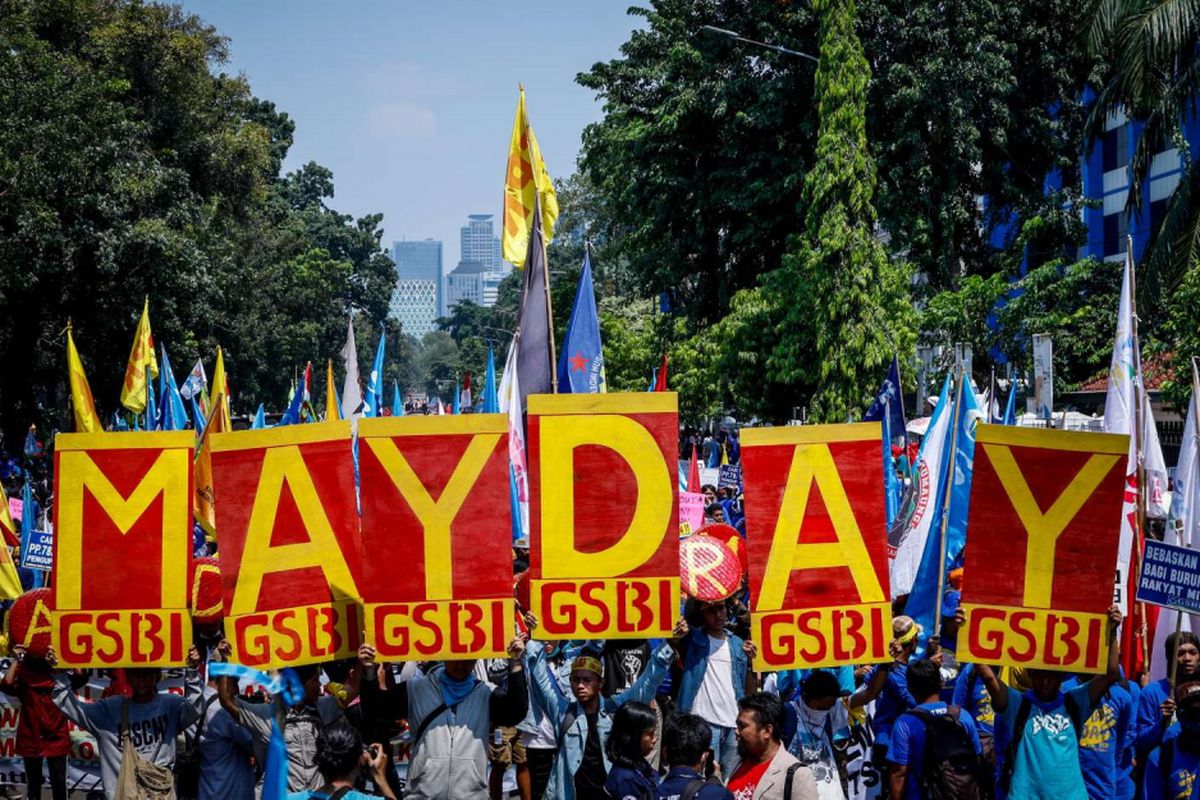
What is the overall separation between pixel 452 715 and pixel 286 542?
3.75ft

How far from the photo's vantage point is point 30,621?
26.9ft

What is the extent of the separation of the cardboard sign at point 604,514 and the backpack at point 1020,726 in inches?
65.1

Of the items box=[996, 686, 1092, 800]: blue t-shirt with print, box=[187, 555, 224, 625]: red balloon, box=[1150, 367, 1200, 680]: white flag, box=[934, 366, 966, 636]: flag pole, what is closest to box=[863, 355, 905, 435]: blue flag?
box=[1150, 367, 1200, 680]: white flag

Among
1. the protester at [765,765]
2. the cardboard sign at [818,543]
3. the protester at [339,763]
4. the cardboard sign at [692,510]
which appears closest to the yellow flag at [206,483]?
the cardboard sign at [692,510]

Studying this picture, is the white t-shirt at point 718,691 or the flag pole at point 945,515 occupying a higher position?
the flag pole at point 945,515

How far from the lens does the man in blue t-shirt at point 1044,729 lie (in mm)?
6430

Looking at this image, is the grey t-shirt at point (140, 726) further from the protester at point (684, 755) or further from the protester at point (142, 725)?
the protester at point (684, 755)

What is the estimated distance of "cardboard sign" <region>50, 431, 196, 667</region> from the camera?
701cm

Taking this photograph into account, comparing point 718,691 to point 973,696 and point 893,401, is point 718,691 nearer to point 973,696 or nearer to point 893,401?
point 973,696

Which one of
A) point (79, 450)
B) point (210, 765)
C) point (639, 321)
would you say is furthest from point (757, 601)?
point (639, 321)

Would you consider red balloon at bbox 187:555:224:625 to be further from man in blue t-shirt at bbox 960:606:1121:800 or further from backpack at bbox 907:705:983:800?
man in blue t-shirt at bbox 960:606:1121:800

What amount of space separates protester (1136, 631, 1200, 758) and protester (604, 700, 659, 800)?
2.50 metres

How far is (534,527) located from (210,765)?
2.00 m

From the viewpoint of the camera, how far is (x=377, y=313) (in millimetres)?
97938
